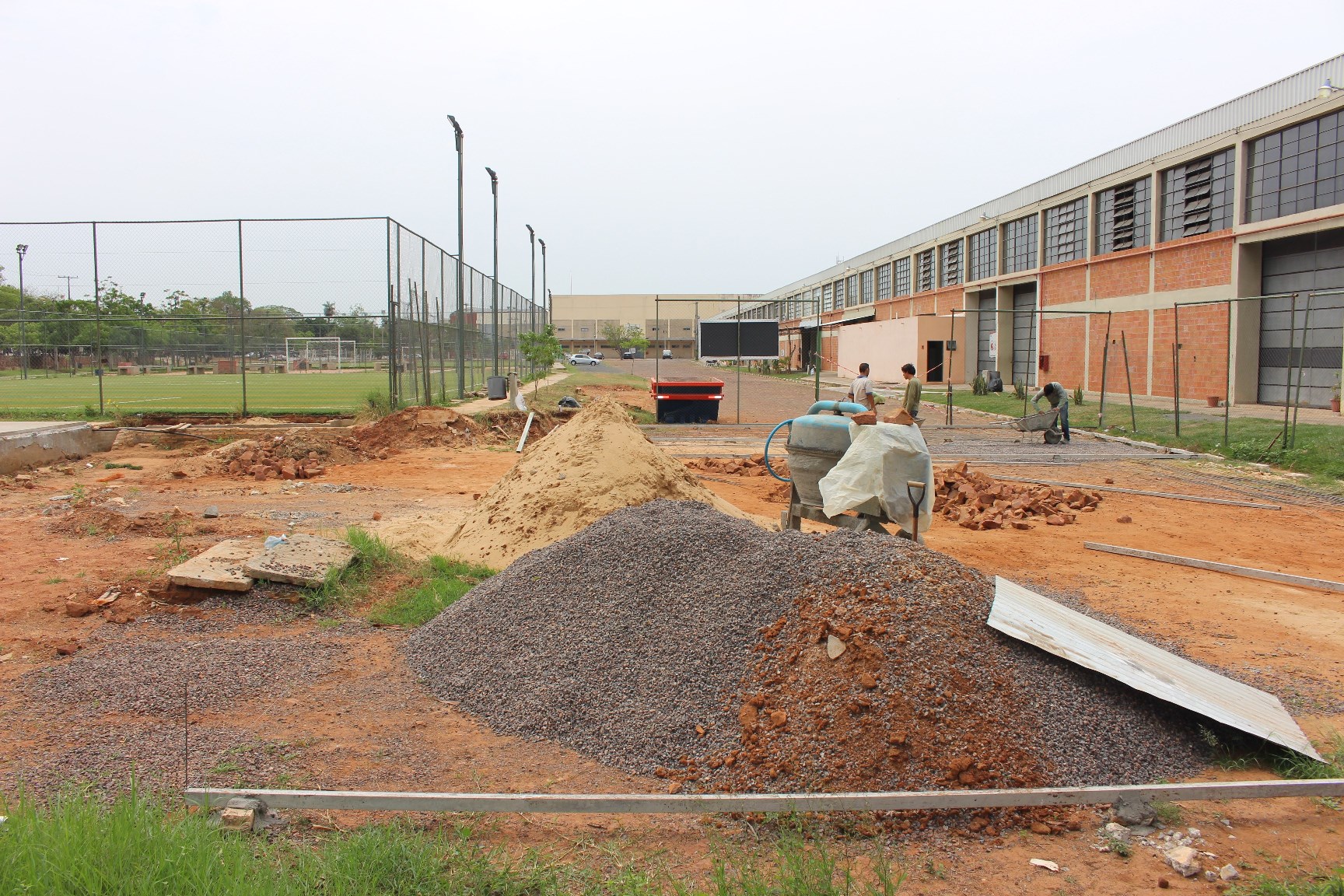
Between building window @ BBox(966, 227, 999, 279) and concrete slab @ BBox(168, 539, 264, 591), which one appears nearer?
concrete slab @ BBox(168, 539, 264, 591)

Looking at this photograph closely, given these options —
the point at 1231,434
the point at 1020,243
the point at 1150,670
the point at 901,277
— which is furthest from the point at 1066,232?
the point at 1150,670

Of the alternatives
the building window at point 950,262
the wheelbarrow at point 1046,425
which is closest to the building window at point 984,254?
the building window at point 950,262

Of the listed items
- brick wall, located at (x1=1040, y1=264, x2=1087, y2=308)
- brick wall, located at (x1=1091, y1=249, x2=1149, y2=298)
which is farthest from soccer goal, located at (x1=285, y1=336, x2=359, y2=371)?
brick wall, located at (x1=1040, y1=264, x2=1087, y2=308)

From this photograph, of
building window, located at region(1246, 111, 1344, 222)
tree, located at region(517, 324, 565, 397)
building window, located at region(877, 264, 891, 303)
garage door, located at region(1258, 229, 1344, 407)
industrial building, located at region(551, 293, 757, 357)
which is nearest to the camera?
building window, located at region(1246, 111, 1344, 222)

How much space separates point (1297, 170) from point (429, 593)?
24.1 meters

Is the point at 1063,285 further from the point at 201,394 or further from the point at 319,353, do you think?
the point at 201,394

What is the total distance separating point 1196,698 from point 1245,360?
2425 cm

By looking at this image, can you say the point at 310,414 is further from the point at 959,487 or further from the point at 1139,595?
the point at 1139,595

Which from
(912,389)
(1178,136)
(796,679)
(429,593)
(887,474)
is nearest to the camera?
(796,679)

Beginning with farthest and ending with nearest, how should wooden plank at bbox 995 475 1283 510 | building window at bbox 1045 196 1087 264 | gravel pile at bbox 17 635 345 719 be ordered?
building window at bbox 1045 196 1087 264, wooden plank at bbox 995 475 1283 510, gravel pile at bbox 17 635 345 719

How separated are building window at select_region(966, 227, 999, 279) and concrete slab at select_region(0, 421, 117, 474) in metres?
35.6

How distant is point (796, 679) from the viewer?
4.46 m

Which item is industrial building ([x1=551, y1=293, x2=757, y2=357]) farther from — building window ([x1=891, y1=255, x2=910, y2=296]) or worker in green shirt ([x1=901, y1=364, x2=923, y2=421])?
worker in green shirt ([x1=901, y1=364, x2=923, y2=421])

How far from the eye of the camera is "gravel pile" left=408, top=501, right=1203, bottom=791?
13.4 feet
